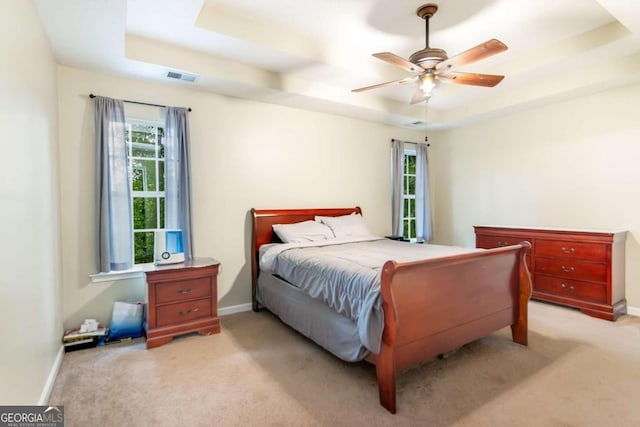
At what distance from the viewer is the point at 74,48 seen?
102 inches

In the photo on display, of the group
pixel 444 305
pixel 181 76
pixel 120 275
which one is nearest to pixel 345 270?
pixel 444 305

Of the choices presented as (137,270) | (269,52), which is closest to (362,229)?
(269,52)

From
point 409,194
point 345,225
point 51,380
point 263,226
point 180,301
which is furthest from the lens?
point 409,194

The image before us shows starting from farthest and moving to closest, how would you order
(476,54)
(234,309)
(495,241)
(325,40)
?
(495,241) < (234,309) < (325,40) < (476,54)

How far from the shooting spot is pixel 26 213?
1773 mm

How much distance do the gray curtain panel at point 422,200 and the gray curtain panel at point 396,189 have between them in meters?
0.43

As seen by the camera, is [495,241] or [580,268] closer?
[580,268]

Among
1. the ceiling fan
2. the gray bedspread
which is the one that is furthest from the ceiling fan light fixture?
the gray bedspread

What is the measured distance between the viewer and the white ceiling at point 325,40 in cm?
248

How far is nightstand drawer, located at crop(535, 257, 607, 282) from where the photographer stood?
3.42m

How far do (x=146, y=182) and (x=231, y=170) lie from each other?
0.89 metres

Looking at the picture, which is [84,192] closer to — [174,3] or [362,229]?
[174,3]

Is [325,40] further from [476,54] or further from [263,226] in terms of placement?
[263,226]

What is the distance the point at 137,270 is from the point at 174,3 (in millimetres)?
2374
